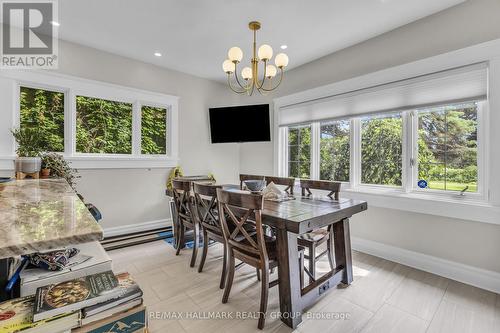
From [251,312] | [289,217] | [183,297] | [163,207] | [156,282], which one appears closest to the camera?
[289,217]

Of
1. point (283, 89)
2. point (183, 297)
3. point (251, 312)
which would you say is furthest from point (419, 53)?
Answer: point (183, 297)

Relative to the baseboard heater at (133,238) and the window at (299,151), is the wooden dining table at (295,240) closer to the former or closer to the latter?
the window at (299,151)

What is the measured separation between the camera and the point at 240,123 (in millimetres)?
4227

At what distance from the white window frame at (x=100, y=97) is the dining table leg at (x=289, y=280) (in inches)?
113

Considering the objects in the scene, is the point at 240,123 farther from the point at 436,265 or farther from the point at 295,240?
the point at 436,265

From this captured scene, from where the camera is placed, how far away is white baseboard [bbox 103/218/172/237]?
350 centimetres

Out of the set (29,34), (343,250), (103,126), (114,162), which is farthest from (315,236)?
(29,34)

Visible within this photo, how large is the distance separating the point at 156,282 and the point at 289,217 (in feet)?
5.12

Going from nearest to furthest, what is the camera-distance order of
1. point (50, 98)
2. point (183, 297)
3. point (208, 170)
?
point (183, 297) → point (50, 98) → point (208, 170)

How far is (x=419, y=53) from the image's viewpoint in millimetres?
2590

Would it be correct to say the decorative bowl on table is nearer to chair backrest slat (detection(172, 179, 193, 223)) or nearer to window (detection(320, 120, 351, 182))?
chair backrest slat (detection(172, 179, 193, 223))

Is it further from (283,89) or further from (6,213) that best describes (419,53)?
(6,213)

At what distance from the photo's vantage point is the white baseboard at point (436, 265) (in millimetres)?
2176

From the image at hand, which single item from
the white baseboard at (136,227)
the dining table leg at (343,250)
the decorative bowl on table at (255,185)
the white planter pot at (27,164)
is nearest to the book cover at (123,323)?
the decorative bowl on table at (255,185)
